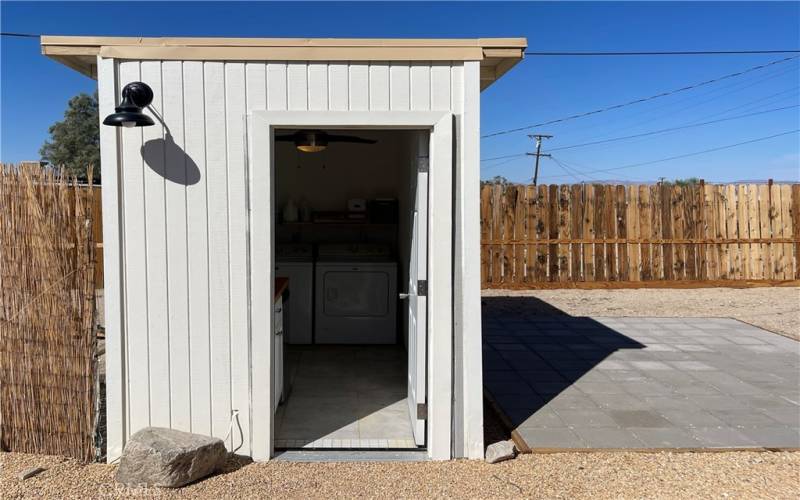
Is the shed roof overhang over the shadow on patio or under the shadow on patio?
over

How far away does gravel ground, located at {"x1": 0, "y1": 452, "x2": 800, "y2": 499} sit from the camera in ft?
9.38

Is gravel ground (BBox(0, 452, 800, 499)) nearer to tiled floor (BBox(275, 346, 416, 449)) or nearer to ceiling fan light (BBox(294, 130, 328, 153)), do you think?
tiled floor (BBox(275, 346, 416, 449))

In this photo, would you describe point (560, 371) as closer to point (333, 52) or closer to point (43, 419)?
point (333, 52)

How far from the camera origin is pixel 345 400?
4266 millimetres

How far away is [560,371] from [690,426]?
1.38 m

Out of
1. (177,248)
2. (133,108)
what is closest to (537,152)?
(177,248)

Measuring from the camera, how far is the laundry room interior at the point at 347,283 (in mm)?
3752

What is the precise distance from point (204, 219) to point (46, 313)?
0.96 metres

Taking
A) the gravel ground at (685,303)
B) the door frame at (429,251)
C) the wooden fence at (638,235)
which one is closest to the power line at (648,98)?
the wooden fence at (638,235)

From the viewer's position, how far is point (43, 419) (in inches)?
126

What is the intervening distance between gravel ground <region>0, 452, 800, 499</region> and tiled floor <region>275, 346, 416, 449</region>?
35 cm

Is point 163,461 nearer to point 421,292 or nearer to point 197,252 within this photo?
point 197,252

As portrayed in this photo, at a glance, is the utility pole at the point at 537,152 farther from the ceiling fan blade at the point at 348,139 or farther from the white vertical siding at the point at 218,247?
the white vertical siding at the point at 218,247

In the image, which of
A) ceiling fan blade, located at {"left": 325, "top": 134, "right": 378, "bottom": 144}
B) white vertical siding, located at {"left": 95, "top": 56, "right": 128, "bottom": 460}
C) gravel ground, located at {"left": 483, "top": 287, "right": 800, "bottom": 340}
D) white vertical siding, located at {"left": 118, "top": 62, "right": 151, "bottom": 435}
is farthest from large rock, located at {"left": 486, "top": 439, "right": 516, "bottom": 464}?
gravel ground, located at {"left": 483, "top": 287, "right": 800, "bottom": 340}
